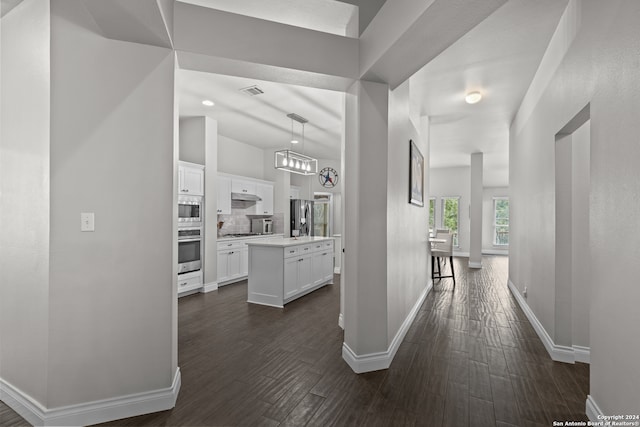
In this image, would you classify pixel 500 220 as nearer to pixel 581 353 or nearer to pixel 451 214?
pixel 451 214

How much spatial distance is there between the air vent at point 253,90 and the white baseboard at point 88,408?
3.33m

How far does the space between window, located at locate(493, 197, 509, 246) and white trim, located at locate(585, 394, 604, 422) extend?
34.2 feet

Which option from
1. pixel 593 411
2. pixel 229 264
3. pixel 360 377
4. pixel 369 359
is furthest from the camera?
pixel 229 264

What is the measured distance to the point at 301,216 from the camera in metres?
7.16

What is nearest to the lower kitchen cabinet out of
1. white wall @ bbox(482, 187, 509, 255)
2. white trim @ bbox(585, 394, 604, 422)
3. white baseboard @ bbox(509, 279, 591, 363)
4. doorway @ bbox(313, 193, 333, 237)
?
doorway @ bbox(313, 193, 333, 237)

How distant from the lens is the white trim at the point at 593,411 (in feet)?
5.88

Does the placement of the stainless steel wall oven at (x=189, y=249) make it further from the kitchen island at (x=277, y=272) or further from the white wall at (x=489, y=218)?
the white wall at (x=489, y=218)

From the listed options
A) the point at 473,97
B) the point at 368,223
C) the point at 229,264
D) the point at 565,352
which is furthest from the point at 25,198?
the point at 473,97

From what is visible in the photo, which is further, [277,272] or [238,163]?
[238,163]

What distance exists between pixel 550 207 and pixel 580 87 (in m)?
1.18

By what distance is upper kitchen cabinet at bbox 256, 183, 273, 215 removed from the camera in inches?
269

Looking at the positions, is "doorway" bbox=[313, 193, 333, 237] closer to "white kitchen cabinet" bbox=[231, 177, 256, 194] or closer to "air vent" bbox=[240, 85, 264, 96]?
"white kitchen cabinet" bbox=[231, 177, 256, 194]

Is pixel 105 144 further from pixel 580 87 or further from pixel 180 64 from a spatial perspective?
pixel 580 87

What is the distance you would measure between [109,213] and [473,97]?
14.2 feet
